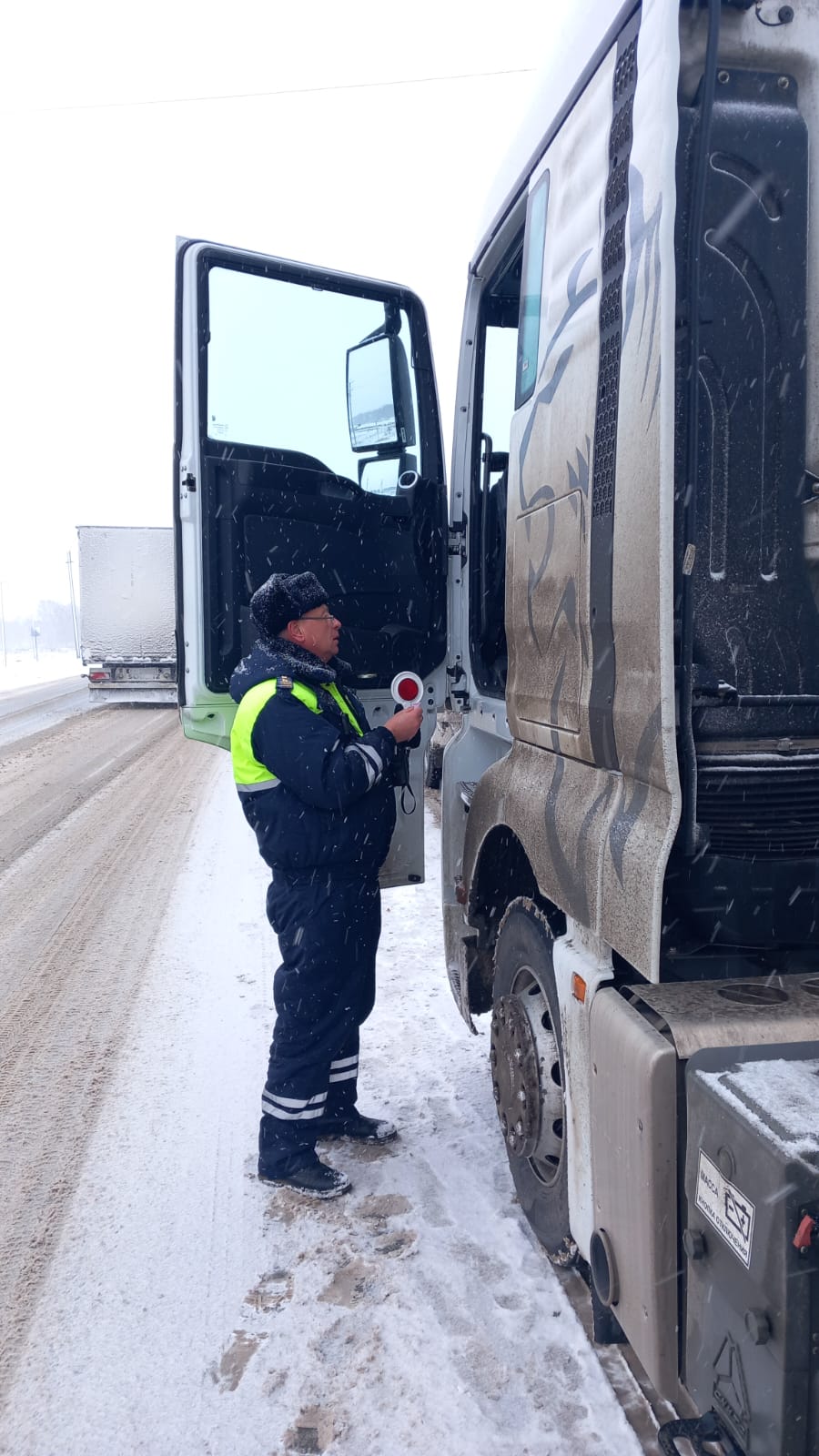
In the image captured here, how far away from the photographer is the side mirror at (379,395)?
3523 mm

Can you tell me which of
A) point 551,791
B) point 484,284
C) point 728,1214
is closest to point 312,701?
A: point 551,791

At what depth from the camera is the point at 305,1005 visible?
306 centimetres

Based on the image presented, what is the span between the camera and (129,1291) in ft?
8.52

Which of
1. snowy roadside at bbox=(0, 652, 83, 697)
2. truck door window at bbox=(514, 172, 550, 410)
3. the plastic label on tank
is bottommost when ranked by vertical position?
snowy roadside at bbox=(0, 652, 83, 697)

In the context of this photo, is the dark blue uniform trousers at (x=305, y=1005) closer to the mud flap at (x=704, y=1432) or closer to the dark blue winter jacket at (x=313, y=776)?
the dark blue winter jacket at (x=313, y=776)

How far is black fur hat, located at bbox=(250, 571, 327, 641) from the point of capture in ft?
9.72

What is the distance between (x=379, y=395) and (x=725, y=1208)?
2936mm

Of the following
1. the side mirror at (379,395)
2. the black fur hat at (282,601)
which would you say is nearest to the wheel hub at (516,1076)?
the black fur hat at (282,601)

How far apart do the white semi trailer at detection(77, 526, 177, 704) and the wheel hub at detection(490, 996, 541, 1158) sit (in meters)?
17.3

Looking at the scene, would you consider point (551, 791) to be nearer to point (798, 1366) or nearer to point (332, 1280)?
point (798, 1366)

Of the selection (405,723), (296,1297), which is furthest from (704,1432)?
(405,723)

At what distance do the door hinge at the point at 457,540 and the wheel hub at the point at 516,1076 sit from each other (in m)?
1.57

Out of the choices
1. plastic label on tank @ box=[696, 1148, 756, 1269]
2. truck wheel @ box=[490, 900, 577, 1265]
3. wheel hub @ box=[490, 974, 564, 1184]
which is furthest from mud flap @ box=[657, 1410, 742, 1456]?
wheel hub @ box=[490, 974, 564, 1184]

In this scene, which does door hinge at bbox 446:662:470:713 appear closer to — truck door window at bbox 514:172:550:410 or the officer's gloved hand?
the officer's gloved hand
